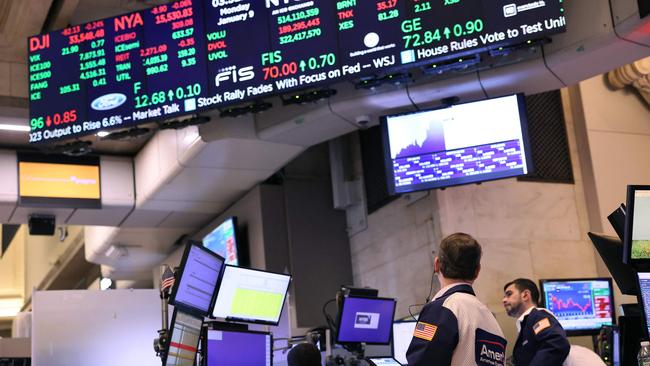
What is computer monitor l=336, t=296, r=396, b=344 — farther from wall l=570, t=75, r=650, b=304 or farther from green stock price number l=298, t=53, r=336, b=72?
wall l=570, t=75, r=650, b=304

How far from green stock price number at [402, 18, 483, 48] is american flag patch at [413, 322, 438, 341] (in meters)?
3.02

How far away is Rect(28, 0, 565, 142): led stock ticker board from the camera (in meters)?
5.62

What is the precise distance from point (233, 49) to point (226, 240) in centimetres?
346

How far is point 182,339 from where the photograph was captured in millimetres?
4008

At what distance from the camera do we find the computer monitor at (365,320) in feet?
18.1

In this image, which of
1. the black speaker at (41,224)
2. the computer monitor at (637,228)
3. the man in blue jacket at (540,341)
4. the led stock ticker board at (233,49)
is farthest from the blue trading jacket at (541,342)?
the black speaker at (41,224)

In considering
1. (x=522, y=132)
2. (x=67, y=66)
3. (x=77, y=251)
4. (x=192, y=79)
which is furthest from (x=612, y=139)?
(x=77, y=251)

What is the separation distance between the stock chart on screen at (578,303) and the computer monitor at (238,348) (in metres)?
2.92

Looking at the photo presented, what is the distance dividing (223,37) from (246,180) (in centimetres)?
265

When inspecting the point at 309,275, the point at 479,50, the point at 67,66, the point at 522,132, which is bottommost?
the point at 309,275

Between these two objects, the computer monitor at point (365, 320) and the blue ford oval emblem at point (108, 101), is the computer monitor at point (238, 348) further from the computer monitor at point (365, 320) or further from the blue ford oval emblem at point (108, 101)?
the blue ford oval emblem at point (108, 101)

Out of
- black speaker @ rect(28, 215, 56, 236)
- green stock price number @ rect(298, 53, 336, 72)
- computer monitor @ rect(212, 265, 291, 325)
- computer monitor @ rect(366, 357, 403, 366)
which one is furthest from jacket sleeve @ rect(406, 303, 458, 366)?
black speaker @ rect(28, 215, 56, 236)

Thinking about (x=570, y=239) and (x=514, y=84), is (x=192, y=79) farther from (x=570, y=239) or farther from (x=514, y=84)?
(x=570, y=239)

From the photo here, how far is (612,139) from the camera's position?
7.60m
